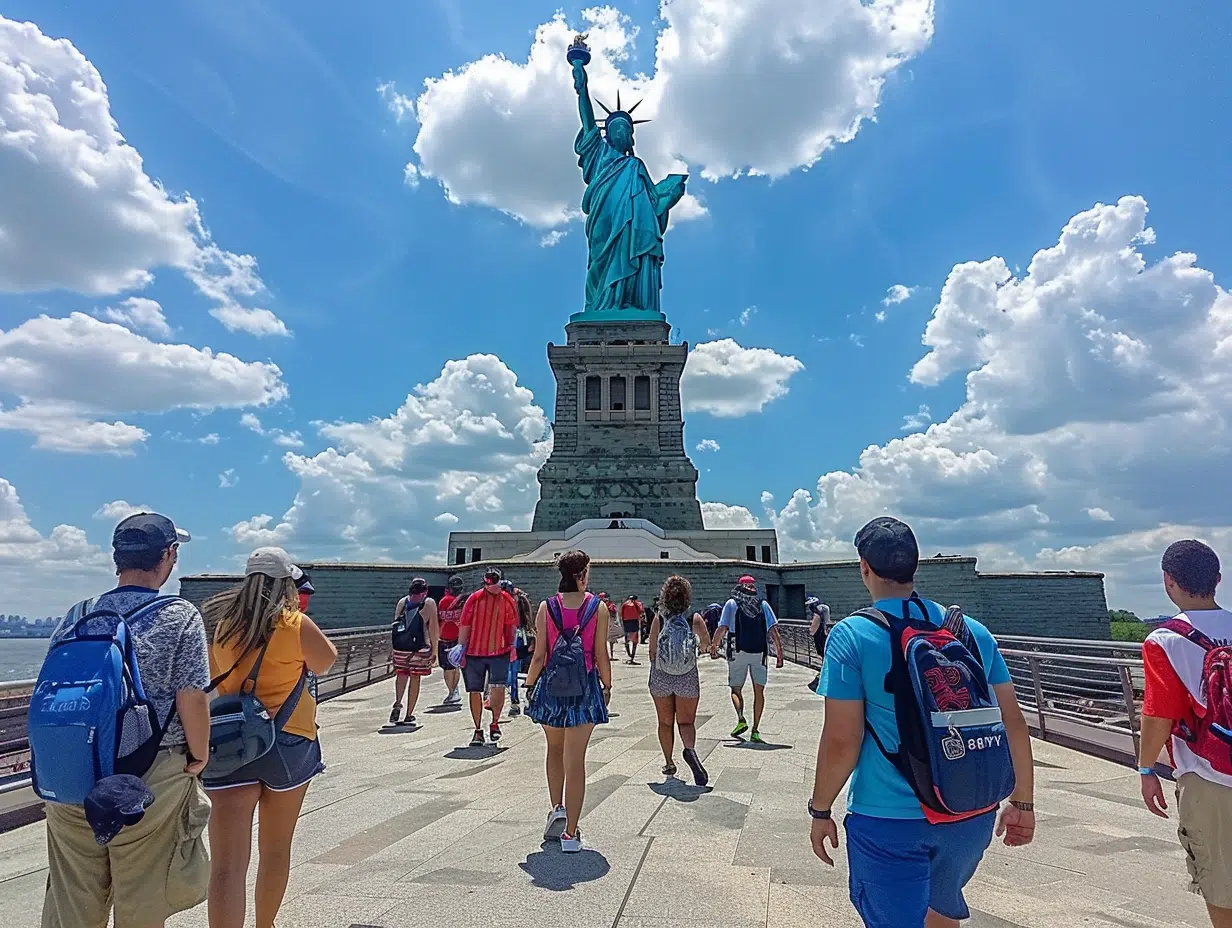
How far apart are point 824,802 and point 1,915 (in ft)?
13.0

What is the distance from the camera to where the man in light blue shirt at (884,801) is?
2418mm

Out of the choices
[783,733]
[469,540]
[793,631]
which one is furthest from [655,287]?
[783,733]

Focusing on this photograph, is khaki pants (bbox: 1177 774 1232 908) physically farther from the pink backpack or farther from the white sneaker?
the white sneaker

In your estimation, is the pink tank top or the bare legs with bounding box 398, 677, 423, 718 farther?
the bare legs with bounding box 398, 677, 423, 718

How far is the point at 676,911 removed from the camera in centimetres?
383

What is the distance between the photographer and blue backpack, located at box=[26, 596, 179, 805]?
2.49 metres

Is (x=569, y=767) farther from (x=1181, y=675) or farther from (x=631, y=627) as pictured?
(x=631, y=627)

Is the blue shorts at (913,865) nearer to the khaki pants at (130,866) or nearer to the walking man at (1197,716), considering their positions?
the walking man at (1197,716)

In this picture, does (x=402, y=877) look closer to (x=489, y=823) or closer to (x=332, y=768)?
(x=489, y=823)

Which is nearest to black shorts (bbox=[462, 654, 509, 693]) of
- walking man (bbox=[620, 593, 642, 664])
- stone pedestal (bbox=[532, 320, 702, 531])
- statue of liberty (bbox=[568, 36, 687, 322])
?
walking man (bbox=[620, 593, 642, 664])

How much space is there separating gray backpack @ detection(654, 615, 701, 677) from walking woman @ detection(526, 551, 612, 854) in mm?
1584

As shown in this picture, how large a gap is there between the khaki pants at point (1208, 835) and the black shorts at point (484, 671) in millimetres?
6222

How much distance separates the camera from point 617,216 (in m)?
50.2

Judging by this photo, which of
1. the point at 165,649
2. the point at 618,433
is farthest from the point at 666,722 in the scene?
the point at 618,433
